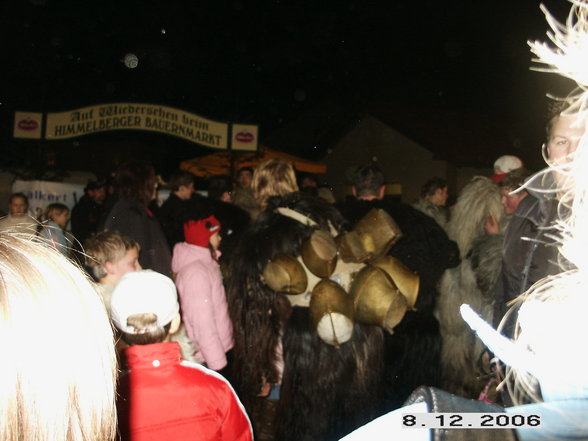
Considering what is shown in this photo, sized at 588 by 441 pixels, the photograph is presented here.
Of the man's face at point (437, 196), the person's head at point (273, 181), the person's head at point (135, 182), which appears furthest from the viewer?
the man's face at point (437, 196)

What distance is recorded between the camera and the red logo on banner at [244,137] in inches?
398

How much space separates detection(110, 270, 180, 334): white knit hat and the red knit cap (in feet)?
4.71

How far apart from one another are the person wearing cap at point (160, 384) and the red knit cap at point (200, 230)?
1.41 metres

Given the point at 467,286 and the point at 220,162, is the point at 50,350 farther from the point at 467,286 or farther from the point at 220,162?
the point at 220,162

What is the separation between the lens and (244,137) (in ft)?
33.2

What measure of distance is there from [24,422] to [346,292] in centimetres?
185

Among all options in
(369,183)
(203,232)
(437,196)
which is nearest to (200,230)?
(203,232)

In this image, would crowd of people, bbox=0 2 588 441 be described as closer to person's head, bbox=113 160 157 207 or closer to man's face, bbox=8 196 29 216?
person's head, bbox=113 160 157 207

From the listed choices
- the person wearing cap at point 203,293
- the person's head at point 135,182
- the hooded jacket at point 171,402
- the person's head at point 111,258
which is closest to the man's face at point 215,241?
the person wearing cap at point 203,293

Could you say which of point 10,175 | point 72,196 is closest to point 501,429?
point 72,196

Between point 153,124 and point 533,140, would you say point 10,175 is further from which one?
point 533,140

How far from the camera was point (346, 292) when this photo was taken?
8.16 feet
